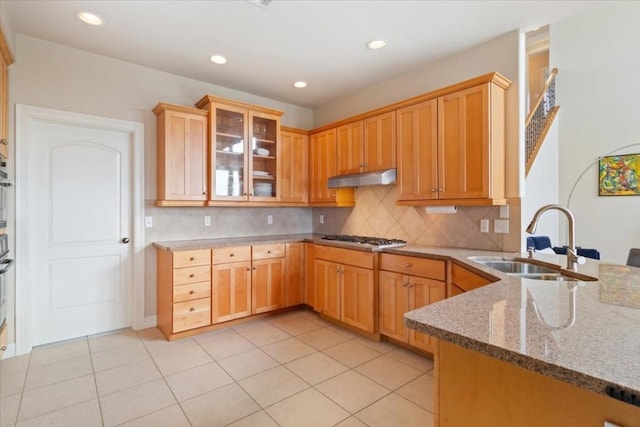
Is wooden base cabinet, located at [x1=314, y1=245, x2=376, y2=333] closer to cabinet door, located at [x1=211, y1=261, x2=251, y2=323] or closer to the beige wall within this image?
cabinet door, located at [x1=211, y1=261, x2=251, y2=323]

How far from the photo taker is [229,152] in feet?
11.7

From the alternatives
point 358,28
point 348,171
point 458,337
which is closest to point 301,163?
point 348,171

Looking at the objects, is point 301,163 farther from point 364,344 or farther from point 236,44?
point 364,344

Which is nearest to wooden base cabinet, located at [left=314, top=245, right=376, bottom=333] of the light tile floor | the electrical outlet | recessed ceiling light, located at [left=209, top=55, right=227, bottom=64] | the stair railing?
the light tile floor

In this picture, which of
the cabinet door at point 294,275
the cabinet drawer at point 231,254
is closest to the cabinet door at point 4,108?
the cabinet drawer at point 231,254

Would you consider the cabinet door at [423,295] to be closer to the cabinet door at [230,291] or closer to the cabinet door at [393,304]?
the cabinet door at [393,304]

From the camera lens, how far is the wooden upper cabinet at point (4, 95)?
2383 mm

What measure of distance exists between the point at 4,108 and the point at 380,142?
10.7ft

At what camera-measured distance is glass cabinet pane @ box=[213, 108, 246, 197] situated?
3.52 m

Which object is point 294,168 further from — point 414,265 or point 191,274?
point 414,265

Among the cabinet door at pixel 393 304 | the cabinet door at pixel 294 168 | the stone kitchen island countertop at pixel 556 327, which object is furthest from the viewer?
the cabinet door at pixel 294 168

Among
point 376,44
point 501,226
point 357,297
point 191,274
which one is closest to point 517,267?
point 501,226

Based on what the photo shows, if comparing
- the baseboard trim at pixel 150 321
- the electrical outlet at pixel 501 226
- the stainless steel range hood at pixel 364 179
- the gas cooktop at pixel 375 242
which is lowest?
the baseboard trim at pixel 150 321

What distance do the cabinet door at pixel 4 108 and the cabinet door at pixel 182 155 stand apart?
1.15 meters
